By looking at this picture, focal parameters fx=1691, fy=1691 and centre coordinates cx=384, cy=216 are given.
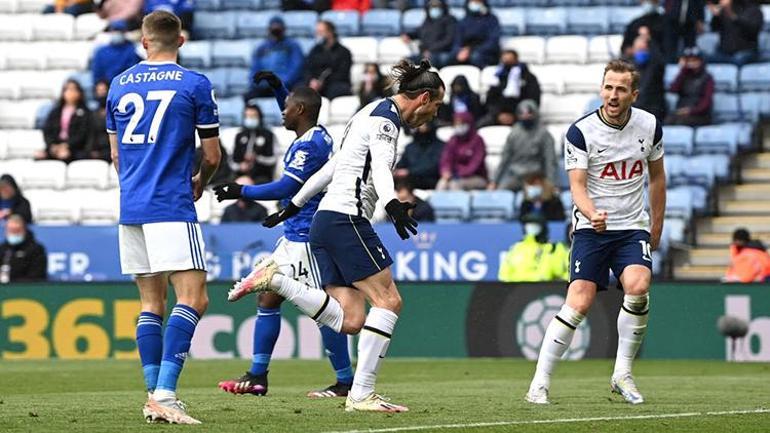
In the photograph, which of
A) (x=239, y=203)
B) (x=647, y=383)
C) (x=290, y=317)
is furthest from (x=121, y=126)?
(x=239, y=203)

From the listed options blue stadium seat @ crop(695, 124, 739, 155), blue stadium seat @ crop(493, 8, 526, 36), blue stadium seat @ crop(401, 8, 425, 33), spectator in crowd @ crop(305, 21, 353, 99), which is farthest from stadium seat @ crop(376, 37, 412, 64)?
blue stadium seat @ crop(695, 124, 739, 155)

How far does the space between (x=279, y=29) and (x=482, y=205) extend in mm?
4921

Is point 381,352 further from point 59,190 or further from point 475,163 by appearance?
point 59,190

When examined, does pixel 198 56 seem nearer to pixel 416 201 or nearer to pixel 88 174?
pixel 88 174

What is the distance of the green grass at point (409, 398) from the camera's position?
8.85m

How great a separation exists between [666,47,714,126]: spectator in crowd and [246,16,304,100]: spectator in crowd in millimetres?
5466

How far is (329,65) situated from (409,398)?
13.5m

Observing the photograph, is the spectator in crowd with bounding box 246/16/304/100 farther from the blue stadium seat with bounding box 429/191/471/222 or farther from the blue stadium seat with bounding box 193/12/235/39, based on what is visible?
the blue stadium seat with bounding box 429/191/471/222

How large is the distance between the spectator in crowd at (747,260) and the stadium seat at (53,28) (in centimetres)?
1243

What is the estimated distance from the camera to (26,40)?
27500 mm

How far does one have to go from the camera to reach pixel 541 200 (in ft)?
67.4

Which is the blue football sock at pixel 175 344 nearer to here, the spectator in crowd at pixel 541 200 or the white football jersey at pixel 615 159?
the white football jersey at pixel 615 159

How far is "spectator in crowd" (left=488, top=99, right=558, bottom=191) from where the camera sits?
846 inches

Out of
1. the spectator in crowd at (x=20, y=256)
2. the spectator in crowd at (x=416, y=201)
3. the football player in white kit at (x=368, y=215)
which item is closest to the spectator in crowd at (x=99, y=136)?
the spectator in crowd at (x=20, y=256)
